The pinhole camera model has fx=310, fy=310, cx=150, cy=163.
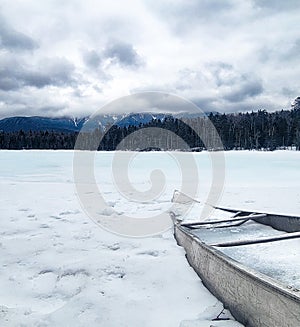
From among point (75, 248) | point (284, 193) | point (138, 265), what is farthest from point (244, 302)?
point (284, 193)

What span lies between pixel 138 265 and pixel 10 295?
138cm

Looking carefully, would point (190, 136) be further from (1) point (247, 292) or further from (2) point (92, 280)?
(1) point (247, 292)

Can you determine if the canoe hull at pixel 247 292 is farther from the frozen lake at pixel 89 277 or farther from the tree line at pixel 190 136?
the tree line at pixel 190 136

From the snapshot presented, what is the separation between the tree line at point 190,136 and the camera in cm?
4419

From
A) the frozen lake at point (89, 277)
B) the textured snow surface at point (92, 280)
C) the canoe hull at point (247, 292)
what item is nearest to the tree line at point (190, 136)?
the frozen lake at point (89, 277)

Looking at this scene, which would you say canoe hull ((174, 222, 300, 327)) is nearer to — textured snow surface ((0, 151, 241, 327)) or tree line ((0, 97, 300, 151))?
textured snow surface ((0, 151, 241, 327))

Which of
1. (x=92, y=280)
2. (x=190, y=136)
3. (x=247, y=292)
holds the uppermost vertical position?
(x=190, y=136)

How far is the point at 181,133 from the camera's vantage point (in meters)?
54.4

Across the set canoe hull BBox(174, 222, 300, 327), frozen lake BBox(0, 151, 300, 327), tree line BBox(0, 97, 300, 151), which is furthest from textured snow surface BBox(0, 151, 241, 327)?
tree line BBox(0, 97, 300, 151)

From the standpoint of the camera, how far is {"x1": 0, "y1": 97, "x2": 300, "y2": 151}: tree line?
44188 mm

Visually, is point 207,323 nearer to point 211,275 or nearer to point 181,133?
point 211,275

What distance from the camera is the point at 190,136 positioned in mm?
52938

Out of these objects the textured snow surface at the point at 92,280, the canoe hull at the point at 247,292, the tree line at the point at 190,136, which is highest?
the tree line at the point at 190,136

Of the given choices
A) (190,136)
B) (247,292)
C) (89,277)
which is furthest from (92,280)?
(190,136)
